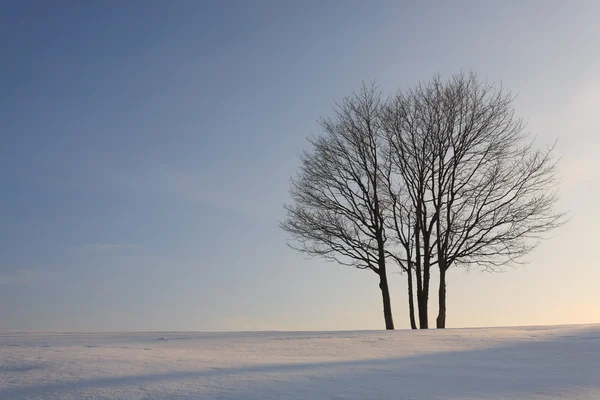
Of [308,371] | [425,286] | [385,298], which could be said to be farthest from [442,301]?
[308,371]

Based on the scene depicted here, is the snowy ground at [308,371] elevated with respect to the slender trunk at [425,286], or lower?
lower

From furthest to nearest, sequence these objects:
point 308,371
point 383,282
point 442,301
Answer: point 383,282, point 442,301, point 308,371

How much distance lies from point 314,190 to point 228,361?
1327 cm

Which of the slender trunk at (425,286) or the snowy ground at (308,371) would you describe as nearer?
the snowy ground at (308,371)

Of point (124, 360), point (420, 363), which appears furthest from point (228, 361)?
point (420, 363)

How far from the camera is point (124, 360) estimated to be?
18.5 feet

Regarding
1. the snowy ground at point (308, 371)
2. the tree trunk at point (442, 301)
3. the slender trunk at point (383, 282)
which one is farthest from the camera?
the slender trunk at point (383, 282)

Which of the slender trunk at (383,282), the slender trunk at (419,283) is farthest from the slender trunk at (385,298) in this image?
the slender trunk at (419,283)

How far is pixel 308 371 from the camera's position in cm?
512

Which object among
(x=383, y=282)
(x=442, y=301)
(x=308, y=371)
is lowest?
(x=308, y=371)

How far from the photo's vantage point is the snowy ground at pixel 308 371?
433 cm

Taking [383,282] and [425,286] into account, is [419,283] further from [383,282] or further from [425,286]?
[383,282]

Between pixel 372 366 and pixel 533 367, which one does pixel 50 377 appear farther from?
pixel 533 367

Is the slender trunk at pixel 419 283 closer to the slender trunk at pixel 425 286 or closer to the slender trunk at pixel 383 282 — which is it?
the slender trunk at pixel 425 286
